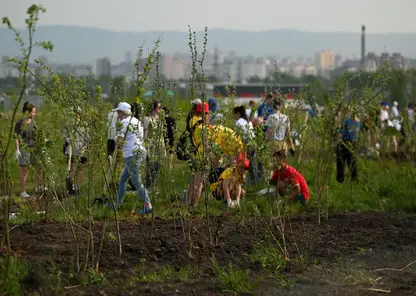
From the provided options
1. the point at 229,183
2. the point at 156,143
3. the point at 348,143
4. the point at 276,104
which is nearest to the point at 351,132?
the point at 348,143

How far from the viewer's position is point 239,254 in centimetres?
782

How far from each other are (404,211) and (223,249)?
4154mm

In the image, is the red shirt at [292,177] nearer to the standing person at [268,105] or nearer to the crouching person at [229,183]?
the crouching person at [229,183]

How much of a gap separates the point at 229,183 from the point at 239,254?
2916 millimetres

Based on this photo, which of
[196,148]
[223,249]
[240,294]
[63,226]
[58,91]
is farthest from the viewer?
[63,226]

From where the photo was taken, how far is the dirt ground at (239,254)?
6547 mm

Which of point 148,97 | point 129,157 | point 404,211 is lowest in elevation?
point 404,211

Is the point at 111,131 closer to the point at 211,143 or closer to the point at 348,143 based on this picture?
the point at 211,143

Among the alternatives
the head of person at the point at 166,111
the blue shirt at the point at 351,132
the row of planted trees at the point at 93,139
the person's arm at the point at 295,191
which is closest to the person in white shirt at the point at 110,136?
the row of planted trees at the point at 93,139

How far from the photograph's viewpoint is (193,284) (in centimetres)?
657

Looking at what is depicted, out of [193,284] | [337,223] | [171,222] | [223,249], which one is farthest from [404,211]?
[193,284]

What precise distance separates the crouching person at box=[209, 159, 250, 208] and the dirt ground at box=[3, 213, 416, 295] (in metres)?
0.64

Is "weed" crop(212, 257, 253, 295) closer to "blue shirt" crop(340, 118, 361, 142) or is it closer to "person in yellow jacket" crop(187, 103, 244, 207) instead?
"person in yellow jacket" crop(187, 103, 244, 207)

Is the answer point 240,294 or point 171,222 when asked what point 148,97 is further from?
point 240,294
